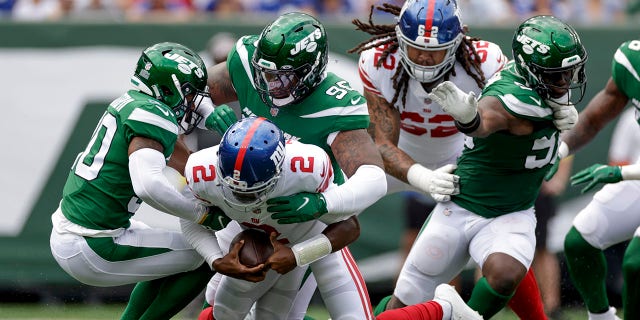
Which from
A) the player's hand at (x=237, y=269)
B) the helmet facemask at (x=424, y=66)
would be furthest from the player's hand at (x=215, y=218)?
the helmet facemask at (x=424, y=66)

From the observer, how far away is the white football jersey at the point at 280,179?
189 inches

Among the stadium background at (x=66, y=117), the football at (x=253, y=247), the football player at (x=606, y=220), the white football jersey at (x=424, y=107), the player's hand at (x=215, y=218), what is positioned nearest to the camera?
the football at (x=253, y=247)

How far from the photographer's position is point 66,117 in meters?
8.32

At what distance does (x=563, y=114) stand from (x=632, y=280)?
0.99 m

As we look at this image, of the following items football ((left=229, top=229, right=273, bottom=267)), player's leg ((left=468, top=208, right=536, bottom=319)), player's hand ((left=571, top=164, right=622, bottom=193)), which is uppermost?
football ((left=229, top=229, right=273, bottom=267))

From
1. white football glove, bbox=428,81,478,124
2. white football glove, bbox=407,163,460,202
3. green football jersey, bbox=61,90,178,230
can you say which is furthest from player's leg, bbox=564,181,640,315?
green football jersey, bbox=61,90,178,230

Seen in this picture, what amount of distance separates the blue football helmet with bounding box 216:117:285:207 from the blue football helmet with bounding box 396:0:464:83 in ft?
4.02

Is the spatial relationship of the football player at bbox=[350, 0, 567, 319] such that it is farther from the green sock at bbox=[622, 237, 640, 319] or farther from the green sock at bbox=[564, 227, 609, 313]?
the green sock at bbox=[622, 237, 640, 319]

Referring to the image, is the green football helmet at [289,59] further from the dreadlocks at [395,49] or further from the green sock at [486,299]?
the green sock at [486,299]

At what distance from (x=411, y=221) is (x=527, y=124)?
2.75 meters

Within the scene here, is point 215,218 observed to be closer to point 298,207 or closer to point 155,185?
point 155,185

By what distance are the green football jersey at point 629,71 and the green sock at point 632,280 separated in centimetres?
70

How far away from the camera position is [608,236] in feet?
19.5

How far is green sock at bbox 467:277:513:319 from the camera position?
17.7ft
